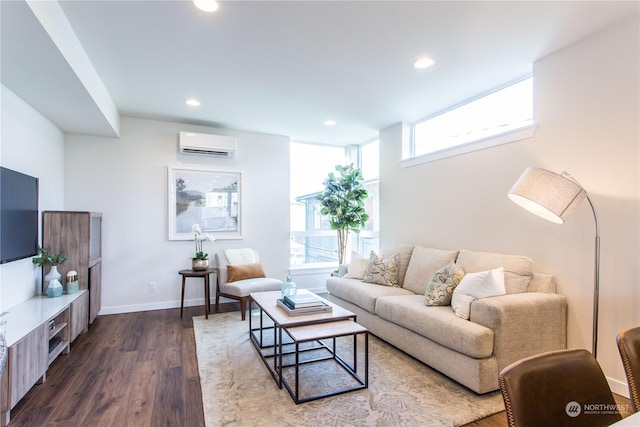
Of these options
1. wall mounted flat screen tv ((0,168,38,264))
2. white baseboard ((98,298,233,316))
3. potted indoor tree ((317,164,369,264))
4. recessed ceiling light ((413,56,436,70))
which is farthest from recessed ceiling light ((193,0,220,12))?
white baseboard ((98,298,233,316))

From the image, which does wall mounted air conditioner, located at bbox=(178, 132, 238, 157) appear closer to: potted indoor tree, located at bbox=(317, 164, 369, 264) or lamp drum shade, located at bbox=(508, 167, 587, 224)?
potted indoor tree, located at bbox=(317, 164, 369, 264)

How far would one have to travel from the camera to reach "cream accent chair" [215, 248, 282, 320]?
4.06m

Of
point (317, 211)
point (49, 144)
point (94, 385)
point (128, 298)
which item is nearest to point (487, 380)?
point (94, 385)

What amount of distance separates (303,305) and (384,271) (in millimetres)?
1514

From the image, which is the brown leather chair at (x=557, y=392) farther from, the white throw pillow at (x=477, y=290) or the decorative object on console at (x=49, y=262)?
the decorative object on console at (x=49, y=262)

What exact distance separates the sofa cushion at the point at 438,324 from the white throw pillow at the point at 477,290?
0.29 feet

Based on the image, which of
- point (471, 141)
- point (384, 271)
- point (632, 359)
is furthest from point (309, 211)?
point (632, 359)

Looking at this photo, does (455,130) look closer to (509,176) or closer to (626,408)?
(509,176)

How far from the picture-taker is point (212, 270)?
14.4 feet

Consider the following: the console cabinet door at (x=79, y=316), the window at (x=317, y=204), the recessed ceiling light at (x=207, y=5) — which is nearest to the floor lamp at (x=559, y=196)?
the recessed ceiling light at (x=207, y=5)

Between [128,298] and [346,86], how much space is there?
3.85 m

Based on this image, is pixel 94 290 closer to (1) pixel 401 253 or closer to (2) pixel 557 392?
(1) pixel 401 253

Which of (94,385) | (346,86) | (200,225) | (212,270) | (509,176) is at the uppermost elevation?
(346,86)

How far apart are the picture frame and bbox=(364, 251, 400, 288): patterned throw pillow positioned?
214 centimetres
